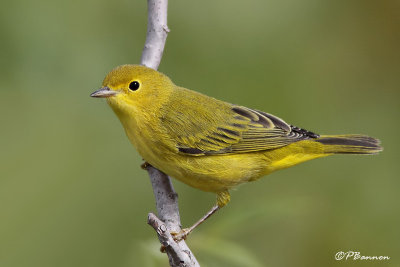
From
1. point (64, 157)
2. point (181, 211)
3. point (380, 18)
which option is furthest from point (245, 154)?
point (380, 18)

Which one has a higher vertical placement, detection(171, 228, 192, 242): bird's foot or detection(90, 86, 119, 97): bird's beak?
detection(90, 86, 119, 97): bird's beak

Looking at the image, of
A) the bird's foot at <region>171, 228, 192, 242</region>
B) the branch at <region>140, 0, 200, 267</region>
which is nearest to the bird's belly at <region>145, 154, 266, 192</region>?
the branch at <region>140, 0, 200, 267</region>

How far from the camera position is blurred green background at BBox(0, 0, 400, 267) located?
4551mm

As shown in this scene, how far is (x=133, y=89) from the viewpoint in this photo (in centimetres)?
438

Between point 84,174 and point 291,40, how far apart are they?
2310mm

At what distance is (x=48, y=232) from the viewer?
15.7 feet

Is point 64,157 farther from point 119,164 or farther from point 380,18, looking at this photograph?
point 380,18

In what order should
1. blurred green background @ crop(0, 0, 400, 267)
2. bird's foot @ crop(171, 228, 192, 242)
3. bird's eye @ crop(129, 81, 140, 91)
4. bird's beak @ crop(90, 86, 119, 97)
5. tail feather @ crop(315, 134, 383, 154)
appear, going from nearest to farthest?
1. bird's foot @ crop(171, 228, 192, 242)
2. bird's beak @ crop(90, 86, 119, 97)
3. bird's eye @ crop(129, 81, 140, 91)
4. blurred green background @ crop(0, 0, 400, 267)
5. tail feather @ crop(315, 134, 383, 154)

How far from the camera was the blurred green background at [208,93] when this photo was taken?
14.9ft

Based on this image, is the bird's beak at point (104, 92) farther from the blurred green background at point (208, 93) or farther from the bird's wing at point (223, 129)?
the blurred green background at point (208, 93)

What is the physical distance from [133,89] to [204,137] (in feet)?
2.36

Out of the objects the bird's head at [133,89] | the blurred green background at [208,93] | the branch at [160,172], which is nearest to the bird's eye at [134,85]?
the bird's head at [133,89]

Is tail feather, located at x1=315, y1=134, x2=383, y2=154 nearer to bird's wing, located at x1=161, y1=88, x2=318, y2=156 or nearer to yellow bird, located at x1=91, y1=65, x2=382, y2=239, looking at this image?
yellow bird, located at x1=91, y1=65, x2=382, y2=239

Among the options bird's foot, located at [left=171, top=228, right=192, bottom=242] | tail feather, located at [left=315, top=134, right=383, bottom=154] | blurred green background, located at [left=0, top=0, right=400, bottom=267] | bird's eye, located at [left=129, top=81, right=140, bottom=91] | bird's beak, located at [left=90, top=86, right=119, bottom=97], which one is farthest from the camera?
tail feather, located at [left=315, top=134, right=383, bottom=154]
